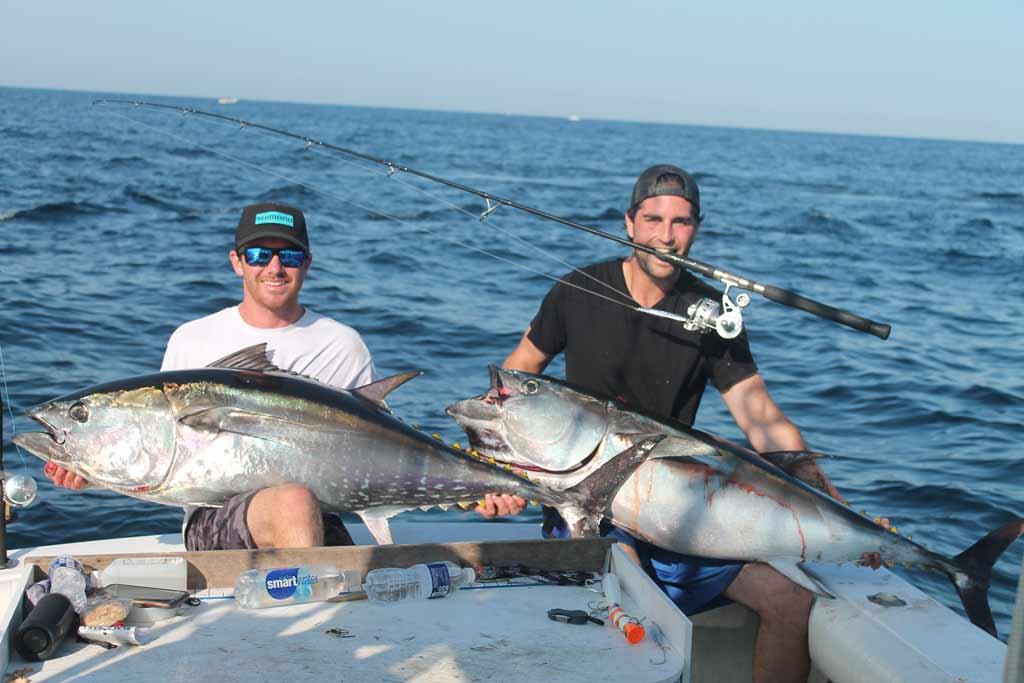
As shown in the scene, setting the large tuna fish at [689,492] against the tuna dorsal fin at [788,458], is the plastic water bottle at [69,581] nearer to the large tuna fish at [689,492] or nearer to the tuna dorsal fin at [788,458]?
the large tuna fish at [689,492]

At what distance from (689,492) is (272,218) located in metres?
1.79

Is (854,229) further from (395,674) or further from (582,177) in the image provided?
(395,674)

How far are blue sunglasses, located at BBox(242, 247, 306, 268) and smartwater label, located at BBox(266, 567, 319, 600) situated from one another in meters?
1.43

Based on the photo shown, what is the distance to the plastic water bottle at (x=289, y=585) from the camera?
2.94 metres

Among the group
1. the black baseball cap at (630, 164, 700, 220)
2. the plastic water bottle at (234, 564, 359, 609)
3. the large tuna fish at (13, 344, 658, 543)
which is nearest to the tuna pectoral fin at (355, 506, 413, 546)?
the large tuna fish at (13, 344, 658, 543)

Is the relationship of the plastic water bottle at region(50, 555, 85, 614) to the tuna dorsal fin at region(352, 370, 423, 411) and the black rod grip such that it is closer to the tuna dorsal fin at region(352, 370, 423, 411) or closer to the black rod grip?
the tuna dorsal fin at region(352, 370, 423, 411)

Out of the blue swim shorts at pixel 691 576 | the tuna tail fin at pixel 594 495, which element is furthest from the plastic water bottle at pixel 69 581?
the blue swim shorts at pixel 691 576

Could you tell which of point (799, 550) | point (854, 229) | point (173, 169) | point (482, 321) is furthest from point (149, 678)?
point (173, 169)

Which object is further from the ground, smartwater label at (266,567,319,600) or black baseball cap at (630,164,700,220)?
black baseball cap at (630,164,700,220)

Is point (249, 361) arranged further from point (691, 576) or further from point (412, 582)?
point (691, 576)

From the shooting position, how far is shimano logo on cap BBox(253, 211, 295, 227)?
407 centimetres

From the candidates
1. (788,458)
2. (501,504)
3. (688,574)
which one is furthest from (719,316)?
(501,504)

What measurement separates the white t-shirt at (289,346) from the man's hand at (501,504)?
84cm

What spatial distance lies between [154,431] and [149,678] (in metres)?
Result: 0.94
